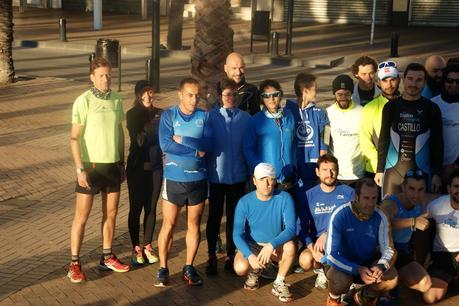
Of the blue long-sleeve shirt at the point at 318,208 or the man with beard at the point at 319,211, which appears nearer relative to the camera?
the man with beard at the point at 319,211

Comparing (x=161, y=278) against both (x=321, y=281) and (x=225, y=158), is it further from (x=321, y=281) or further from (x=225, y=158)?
(x=321, y=281)

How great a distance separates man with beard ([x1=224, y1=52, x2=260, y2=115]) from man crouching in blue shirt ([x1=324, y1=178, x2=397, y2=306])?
1797mm

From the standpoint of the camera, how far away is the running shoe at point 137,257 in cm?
805

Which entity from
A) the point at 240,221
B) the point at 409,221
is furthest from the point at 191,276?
the point at 409,221

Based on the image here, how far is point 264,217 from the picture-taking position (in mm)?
7395

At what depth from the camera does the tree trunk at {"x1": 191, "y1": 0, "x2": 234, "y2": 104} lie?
1143cm

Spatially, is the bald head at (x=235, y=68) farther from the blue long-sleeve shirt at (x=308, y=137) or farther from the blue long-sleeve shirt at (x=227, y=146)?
the blue long-sleeve shirt at (x=308, y=137)

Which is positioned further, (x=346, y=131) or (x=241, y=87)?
(x=241, y=87)

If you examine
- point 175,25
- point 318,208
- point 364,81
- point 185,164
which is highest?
point 364,81

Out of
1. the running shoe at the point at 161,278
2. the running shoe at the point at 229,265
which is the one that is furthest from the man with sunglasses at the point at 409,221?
the running shoe at the point at 161,278

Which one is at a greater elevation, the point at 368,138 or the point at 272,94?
the point at 272,94

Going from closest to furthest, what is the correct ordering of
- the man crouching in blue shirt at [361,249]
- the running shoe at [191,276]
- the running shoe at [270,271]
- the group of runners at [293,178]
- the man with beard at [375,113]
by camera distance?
the man crouching in blue shirt at [361,249] < the group of runners at [293,178] < the running shoe at [191,276] < the running shoe at [270,271] < the man with beard at [375,113]

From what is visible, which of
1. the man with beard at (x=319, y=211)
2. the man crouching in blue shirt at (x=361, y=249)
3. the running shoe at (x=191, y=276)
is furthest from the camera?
the running shoe at (x=191, y=276)

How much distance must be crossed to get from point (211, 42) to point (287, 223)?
214 inches
